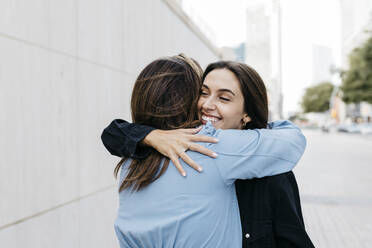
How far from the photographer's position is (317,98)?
8025cm

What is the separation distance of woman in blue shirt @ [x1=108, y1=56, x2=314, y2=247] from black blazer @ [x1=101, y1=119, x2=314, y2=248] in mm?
49

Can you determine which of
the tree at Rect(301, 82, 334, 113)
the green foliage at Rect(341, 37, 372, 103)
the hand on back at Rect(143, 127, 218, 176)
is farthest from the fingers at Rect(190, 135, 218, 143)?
the tree at Rect(301, 82, 334, 113)

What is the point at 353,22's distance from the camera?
76.8 m

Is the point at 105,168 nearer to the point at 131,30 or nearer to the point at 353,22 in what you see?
the point at 131,30

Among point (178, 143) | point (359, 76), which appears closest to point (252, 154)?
→ point (178, 143)

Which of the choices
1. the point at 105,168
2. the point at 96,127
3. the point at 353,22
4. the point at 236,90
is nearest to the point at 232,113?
the point at 236,90

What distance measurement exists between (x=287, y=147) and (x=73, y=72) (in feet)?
7.41

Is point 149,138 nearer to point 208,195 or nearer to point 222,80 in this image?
point 208,195

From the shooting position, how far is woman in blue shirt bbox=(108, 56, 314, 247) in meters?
1.29

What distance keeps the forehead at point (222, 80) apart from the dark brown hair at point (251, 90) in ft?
0.07

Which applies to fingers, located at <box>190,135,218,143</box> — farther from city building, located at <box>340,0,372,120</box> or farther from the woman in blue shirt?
city building, located at <box>340,0,372,120</box>

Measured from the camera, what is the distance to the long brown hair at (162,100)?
1430 millimetres

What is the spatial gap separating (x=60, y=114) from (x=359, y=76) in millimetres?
29382

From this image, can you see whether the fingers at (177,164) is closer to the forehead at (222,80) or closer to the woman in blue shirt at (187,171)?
the woman in blue shirt at (187,171)
